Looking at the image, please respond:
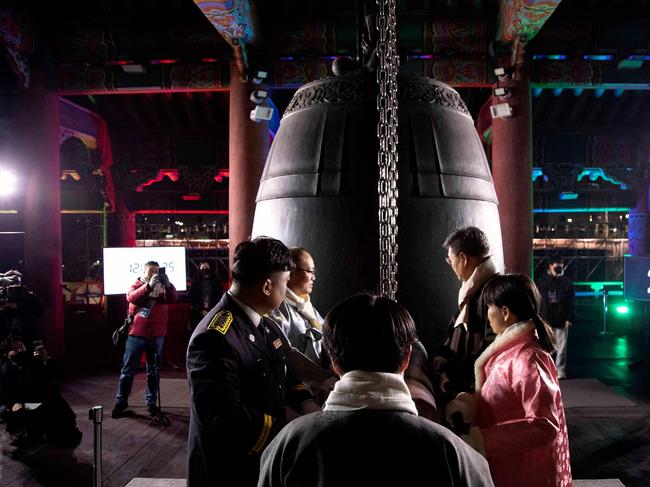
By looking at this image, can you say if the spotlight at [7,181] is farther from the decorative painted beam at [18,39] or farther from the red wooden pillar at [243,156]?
the red wooden pillar at [243,156]

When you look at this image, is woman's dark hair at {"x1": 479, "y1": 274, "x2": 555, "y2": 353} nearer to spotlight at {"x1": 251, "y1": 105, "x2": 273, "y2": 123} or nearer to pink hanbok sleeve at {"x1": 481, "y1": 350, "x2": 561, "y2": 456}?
pink hanbok sleeve at {"x1": 481, "y1": 350, "x2": 561, "y2": 456}

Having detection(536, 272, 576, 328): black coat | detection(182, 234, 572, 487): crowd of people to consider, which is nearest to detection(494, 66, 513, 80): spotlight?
detection(536, 272, 576, 328): black coat

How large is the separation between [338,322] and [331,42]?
6.22 meters

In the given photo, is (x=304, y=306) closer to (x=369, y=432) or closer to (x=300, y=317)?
(x=300, y=317)

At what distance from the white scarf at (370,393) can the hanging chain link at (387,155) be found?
0.85 meters

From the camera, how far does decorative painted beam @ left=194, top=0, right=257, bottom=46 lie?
5164 millimetres

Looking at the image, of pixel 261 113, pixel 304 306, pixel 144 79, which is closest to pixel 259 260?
pixel 304 306

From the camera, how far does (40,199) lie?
6.77 metres

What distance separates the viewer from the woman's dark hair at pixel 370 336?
0.92 m

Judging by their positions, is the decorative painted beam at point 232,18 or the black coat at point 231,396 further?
the decorative painted beam at point 232,18

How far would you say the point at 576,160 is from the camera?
9203mm

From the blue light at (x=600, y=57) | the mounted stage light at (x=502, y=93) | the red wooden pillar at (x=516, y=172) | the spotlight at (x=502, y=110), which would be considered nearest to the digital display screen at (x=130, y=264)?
the red wooden pillar at (x=516, y=172)

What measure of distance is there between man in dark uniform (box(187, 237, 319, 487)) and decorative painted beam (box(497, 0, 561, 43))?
494cm

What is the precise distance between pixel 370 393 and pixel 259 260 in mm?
872
